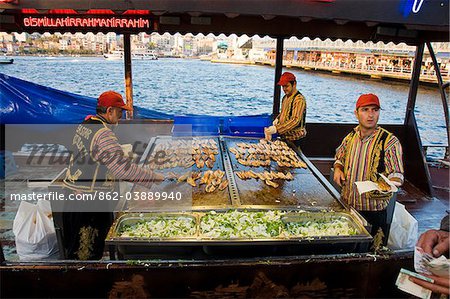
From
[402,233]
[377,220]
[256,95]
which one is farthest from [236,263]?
[256,95]

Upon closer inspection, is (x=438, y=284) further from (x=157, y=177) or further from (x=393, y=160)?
(x=157, y=177)

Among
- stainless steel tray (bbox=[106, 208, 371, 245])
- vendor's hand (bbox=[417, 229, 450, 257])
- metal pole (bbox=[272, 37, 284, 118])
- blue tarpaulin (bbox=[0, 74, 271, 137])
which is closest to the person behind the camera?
vendor's hand (bbox=[417, 229, 450, 257])

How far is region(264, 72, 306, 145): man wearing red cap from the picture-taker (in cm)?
574

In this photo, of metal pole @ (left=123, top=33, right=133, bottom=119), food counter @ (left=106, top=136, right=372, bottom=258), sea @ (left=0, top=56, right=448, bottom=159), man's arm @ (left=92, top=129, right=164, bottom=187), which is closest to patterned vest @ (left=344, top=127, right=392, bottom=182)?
food counter @ (left=106, top=136, right=372, bottom=258)

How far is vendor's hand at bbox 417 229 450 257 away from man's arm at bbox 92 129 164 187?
8.76ft

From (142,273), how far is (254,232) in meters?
1.03

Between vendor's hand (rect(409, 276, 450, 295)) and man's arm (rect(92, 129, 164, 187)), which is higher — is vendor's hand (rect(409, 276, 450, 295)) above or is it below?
below

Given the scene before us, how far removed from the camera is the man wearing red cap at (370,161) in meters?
3.37

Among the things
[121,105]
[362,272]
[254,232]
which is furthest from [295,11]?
[362,272]

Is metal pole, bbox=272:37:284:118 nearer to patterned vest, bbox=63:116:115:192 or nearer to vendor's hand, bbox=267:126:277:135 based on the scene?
vendor's hand, bbox=267:126:277:135

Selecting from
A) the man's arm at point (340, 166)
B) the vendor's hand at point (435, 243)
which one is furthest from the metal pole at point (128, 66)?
the vendor's hand at point (435, 243)

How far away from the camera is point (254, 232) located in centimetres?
300

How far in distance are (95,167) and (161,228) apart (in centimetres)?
108

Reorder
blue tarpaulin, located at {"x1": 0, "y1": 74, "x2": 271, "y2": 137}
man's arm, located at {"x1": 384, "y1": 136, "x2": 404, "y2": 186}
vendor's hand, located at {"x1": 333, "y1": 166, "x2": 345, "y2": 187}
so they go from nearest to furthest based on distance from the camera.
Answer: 1. man's arm, located at {"x1": 384, "y1": 136, "x2": 404, "y2": 186}
2. vendor's hand, located at {"x1": 333, "y1": 166, "x2": 345, "y2": 187}
3. blue tarpaulin, located at {"x1": 0, "y1": 74, "x2": 271, "y2": 137}
